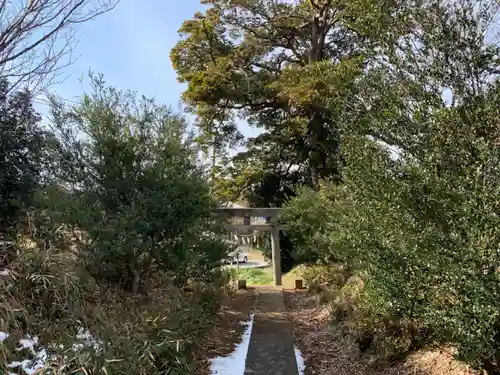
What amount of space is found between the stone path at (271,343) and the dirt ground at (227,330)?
0.79ft

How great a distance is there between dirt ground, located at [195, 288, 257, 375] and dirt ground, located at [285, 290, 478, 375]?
912 mm

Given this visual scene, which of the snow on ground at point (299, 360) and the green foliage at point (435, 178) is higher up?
the green foliage at point (435, 178)

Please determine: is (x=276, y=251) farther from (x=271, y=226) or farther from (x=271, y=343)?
(x=271, y=343)

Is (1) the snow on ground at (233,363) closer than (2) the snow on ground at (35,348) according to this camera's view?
No

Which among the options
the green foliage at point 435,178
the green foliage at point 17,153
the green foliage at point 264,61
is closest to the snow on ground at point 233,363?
the green foliage at point 435,178

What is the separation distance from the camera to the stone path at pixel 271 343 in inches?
191

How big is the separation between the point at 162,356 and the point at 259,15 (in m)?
12.9

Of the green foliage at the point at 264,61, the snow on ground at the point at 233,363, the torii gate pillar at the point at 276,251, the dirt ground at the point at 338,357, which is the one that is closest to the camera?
the dirt ground at the point at 338,357

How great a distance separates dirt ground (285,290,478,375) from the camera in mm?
4484

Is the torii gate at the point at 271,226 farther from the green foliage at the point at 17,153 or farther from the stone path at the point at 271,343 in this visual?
the green foliage at the point at 17,153

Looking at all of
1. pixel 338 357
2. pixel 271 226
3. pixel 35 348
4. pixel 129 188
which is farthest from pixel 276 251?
pixel 35 348

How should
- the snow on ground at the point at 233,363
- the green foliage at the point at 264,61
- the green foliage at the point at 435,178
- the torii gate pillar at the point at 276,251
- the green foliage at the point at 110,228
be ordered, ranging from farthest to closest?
1. the green foliage at the point at 264,61
2. the torii gate pillar at the point at 276,251
3. the snow on ground at the point at 233,363
4. the green foliage at the point at 110,228
5. the green foliage at the point at 435,178

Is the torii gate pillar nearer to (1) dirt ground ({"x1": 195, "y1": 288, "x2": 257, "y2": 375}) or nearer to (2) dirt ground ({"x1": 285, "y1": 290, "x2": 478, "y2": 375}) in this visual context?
(1) dirt ground ({"x1": 195, "y1": 288, "x2": 257, "y2": 375})

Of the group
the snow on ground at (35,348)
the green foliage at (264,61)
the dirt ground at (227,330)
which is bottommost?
the dirt ground at (227,330)
